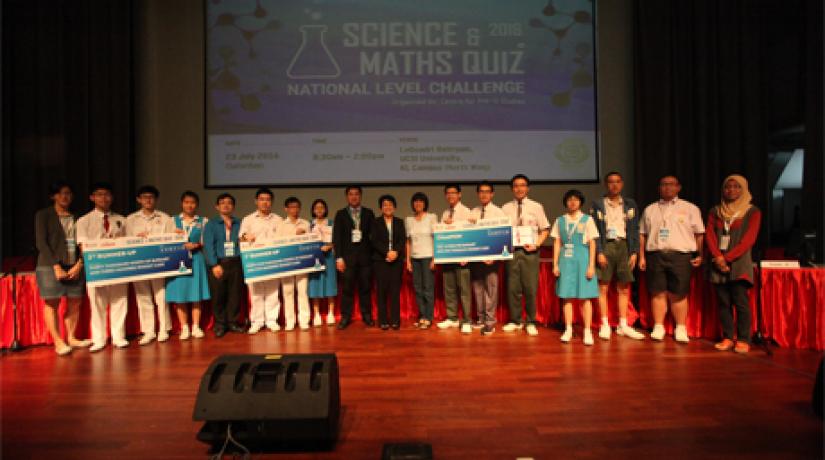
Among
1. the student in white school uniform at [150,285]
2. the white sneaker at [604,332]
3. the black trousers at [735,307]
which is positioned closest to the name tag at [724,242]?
the black trousers at [735,307]

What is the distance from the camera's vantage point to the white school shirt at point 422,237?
4.41m

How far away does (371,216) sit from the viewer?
4.58 m

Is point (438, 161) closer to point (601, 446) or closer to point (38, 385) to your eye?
point (601, 446)

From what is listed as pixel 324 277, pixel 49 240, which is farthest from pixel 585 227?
pixel 49 240

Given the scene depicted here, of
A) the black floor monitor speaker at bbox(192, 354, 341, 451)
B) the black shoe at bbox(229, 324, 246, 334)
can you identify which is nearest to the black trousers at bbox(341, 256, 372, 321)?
the black shoe at bbox(229, 324, 246, 334)

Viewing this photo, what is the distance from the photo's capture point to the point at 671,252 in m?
3.78

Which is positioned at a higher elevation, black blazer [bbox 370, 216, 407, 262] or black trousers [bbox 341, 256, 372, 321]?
black blazer [bbox 370, 216, 407, 262]

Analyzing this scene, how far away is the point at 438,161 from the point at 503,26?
2066 mm

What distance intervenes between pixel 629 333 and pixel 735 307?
90 centimetres

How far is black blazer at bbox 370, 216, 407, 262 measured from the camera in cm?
440

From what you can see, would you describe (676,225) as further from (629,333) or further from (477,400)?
(477,400)

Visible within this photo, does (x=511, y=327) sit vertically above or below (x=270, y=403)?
below

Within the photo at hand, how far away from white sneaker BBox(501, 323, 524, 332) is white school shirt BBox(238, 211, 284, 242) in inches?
105

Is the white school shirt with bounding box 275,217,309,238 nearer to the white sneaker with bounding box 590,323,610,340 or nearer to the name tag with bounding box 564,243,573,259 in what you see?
the name tag with bounding box 564,243,573,259
